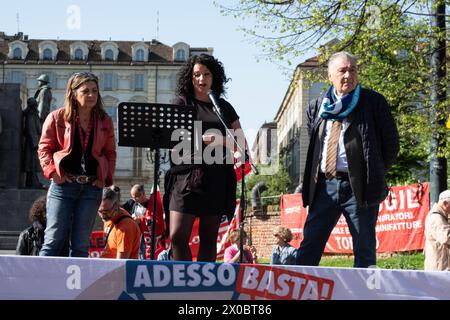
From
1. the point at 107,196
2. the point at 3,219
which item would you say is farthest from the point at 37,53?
the point at 107,196

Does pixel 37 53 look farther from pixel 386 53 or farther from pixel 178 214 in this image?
pixel 178 214

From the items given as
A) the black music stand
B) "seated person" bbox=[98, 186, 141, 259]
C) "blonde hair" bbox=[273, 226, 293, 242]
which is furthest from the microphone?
"blonde hair" bbox=[273, 226, 293, 242]

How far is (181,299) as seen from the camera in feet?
13.2

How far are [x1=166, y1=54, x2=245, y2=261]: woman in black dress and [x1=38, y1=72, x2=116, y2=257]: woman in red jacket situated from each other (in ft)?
1.88

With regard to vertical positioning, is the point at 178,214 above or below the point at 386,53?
below

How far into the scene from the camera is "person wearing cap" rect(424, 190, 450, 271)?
32.5 feet

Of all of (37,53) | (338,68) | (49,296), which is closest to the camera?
(49,296)

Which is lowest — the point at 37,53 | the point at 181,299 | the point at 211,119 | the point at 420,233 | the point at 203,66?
the point at 420,233

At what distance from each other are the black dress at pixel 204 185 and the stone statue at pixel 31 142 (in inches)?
543

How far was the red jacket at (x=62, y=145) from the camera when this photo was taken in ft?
20.2

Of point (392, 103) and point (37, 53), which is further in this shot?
point (37, 53)

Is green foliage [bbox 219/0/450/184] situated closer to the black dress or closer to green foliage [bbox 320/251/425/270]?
green foliage [bbox 320/251/425/270]

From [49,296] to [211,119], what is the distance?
105 inches

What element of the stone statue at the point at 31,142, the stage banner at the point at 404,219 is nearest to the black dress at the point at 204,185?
the stone statue at the point at 31,142
